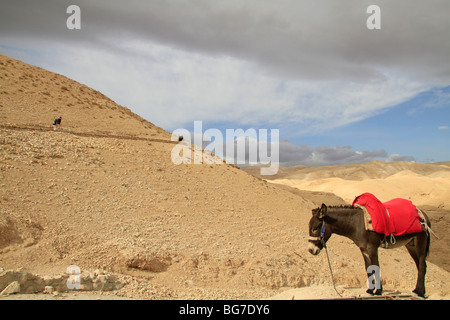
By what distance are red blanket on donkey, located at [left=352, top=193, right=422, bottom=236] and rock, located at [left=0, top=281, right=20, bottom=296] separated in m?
6.95

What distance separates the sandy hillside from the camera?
331 inches

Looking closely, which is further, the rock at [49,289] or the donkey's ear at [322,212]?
the donkey's ear at [322,212]

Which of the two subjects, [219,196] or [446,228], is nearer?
[219,196]

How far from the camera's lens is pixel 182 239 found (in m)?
10.5

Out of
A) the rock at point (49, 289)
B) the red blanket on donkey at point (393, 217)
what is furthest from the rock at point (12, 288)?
the red blanket on donkey at point (393, 217)

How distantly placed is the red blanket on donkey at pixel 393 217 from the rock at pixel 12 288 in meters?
6.95

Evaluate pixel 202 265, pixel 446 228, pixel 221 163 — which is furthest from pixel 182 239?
pixel 446 228

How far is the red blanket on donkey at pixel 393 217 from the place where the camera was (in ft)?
22.5

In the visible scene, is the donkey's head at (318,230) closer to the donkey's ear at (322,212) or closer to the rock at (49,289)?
the donkey's ear at (322,212)
